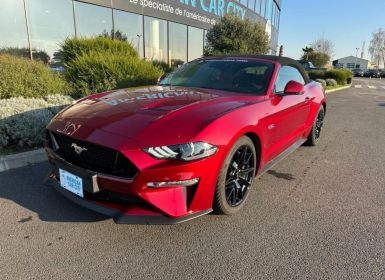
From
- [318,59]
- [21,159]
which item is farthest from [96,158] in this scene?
[318,59]

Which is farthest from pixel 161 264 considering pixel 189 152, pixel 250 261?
pixel 189 152

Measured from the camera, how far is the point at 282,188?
3750 mm

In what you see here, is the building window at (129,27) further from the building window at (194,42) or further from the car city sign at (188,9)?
the building window at (194,42)

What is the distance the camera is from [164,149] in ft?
7.70

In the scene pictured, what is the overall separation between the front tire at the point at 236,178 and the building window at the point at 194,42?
1493cm

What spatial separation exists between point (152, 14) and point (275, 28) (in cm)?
2287

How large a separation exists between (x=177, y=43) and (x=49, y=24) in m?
7.09

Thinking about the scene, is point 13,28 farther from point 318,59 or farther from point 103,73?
point 318,59

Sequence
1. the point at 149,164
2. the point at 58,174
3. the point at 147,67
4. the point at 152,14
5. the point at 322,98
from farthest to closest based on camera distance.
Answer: the point at 152,14 → the point at 147,67 → the point at 322,98 → the point at 58,174 → the point at 149,164

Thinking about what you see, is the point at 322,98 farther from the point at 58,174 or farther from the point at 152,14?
the point at 152,14

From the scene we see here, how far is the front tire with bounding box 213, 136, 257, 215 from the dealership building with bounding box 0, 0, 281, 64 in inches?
360

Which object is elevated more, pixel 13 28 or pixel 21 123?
pixel 13 28

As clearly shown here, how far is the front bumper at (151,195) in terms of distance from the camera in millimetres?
2328

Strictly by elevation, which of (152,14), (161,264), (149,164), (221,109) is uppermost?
(152,14)
